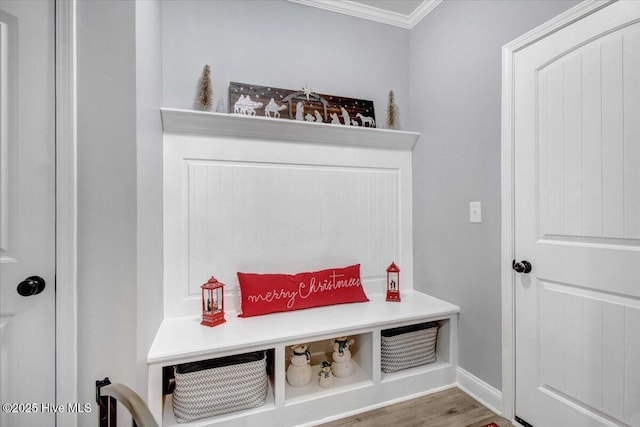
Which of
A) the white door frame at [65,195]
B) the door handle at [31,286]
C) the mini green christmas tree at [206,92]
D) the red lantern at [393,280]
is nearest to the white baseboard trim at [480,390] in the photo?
the red lantern at [393,280]

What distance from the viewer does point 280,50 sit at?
6.69 ft

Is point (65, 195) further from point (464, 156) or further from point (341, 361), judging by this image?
point (464, 156)

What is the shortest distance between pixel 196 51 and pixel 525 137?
1935 millimetres

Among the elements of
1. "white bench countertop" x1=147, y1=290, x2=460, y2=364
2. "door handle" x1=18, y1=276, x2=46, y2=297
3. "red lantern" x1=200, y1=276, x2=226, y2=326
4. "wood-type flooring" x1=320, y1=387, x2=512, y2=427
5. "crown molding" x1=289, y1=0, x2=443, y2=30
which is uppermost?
"crown molding" x1=289, y1=0, x2=443, y2=30

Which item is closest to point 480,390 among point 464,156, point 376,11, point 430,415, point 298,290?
point 430,415

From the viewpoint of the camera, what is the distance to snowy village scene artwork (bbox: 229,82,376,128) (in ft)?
6.27

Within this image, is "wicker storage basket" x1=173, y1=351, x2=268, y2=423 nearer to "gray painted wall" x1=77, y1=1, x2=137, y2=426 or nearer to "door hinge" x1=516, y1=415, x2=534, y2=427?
"gray painted wall" x1=77, y1=1, x2=137, y2=426

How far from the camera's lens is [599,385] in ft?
4.08

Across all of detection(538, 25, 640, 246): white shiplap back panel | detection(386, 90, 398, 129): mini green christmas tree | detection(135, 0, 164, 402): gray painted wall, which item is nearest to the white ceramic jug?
detection(135, 0, 164, 402): gray painted wall

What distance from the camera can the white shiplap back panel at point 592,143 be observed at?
1142 millimetres

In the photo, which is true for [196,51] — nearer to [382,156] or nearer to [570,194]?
[382,156]

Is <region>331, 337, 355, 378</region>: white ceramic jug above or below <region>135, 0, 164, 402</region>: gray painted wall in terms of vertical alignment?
below

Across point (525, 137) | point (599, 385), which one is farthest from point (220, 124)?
point (599, 385)

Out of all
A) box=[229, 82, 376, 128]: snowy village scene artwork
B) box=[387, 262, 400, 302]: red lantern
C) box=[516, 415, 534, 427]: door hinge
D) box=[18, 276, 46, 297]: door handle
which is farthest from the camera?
box=[387, 262, 400, 302]: red lantern
